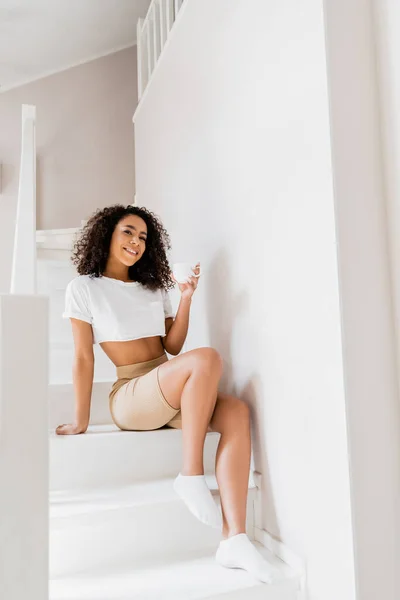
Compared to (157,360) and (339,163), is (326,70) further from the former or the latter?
(157,360)

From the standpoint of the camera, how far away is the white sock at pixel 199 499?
4.38ft

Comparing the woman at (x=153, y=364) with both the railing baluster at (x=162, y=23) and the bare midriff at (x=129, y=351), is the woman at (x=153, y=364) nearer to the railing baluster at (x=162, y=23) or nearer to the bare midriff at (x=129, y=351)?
the bare midriff at (x=129, y=351)

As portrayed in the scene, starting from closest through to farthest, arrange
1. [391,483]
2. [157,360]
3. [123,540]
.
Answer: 1. [391,483]
2. [123,540]
3. [157,360]

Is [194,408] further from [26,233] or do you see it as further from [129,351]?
[26,233]

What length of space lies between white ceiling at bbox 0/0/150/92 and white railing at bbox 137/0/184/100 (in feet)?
0.62

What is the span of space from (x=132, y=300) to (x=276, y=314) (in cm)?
62

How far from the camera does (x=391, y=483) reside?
43.5 inches

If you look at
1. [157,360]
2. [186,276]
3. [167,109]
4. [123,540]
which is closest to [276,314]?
[186,276]

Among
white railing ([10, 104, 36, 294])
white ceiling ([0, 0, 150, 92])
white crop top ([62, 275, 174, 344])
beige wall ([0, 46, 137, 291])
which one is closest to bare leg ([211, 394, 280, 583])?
white crop top ([62, 275, 174, 344])

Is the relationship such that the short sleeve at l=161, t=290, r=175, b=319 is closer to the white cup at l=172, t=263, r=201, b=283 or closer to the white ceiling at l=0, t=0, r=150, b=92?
the white cup at l=172, t=263, r=201, b=283

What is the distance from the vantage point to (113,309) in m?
1.76

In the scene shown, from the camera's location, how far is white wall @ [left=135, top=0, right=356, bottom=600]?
→ 114 cm

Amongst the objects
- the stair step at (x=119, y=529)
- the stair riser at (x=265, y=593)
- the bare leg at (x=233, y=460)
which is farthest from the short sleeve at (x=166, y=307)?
the stair riser at (x=265, y=593)

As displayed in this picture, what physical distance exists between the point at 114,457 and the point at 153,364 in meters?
0.35
